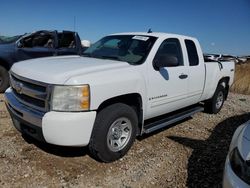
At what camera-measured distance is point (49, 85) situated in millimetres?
3662

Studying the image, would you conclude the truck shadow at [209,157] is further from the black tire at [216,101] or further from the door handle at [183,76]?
the door handle at [183,76]

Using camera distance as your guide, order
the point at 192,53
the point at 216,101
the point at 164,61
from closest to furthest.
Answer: the point at 164,61
the point at 192,53
the point at 216,101

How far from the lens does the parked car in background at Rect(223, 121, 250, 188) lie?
100 inches

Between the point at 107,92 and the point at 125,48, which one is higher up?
the point at 125,48

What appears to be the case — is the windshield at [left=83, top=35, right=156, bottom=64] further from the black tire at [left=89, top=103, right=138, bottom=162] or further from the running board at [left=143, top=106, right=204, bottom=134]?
the running board at [left=143, top=106, right=204, bottom=134]

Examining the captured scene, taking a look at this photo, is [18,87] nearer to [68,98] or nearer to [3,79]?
[68,98]

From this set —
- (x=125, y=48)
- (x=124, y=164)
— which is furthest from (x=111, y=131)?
(x=125, y=48)

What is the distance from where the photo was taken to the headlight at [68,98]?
3.63 m

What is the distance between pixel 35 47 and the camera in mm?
8891

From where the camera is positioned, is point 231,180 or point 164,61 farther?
point 164,61

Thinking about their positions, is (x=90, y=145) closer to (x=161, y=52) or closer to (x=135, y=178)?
(x=135, y=178)

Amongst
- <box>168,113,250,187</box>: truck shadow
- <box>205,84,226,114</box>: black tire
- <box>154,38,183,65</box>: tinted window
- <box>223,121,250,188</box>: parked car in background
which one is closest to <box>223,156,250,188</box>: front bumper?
<box>223,121,250,188</box>: parked car in background

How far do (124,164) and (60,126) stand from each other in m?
1.24

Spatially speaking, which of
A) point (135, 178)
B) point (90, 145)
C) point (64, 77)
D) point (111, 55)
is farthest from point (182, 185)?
point (111, 55)
